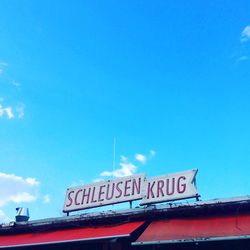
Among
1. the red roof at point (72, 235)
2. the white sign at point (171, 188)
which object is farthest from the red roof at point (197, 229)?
the white sign at point (171, 188)

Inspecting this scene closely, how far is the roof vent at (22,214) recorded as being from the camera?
1371 cm

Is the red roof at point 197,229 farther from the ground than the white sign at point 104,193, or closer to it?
closer to it

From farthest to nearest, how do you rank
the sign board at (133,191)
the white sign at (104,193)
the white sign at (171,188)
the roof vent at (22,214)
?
the roof vent at (22,214) → the white sign at (104,193) → the sign board at (133,191) → the white sign at (171,188)

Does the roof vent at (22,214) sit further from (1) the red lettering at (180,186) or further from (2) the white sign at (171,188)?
(1) the red lettering at (180,186)

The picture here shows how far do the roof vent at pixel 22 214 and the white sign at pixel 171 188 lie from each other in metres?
5.57

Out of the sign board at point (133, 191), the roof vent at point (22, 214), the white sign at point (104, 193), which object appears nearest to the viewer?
the sign board at point (133, 191)

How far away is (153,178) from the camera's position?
11414 mm

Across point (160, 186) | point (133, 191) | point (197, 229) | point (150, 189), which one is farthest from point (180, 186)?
point (197, 229)

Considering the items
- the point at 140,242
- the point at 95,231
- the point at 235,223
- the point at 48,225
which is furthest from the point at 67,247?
the point at 235,223

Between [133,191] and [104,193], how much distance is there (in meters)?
1.23

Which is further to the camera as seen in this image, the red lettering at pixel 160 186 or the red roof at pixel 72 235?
the red lettering at pixel 160 186

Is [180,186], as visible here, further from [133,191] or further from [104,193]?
[104,193]

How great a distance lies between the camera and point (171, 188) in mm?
10867

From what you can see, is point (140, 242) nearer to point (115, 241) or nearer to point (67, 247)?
point (115, 241)
